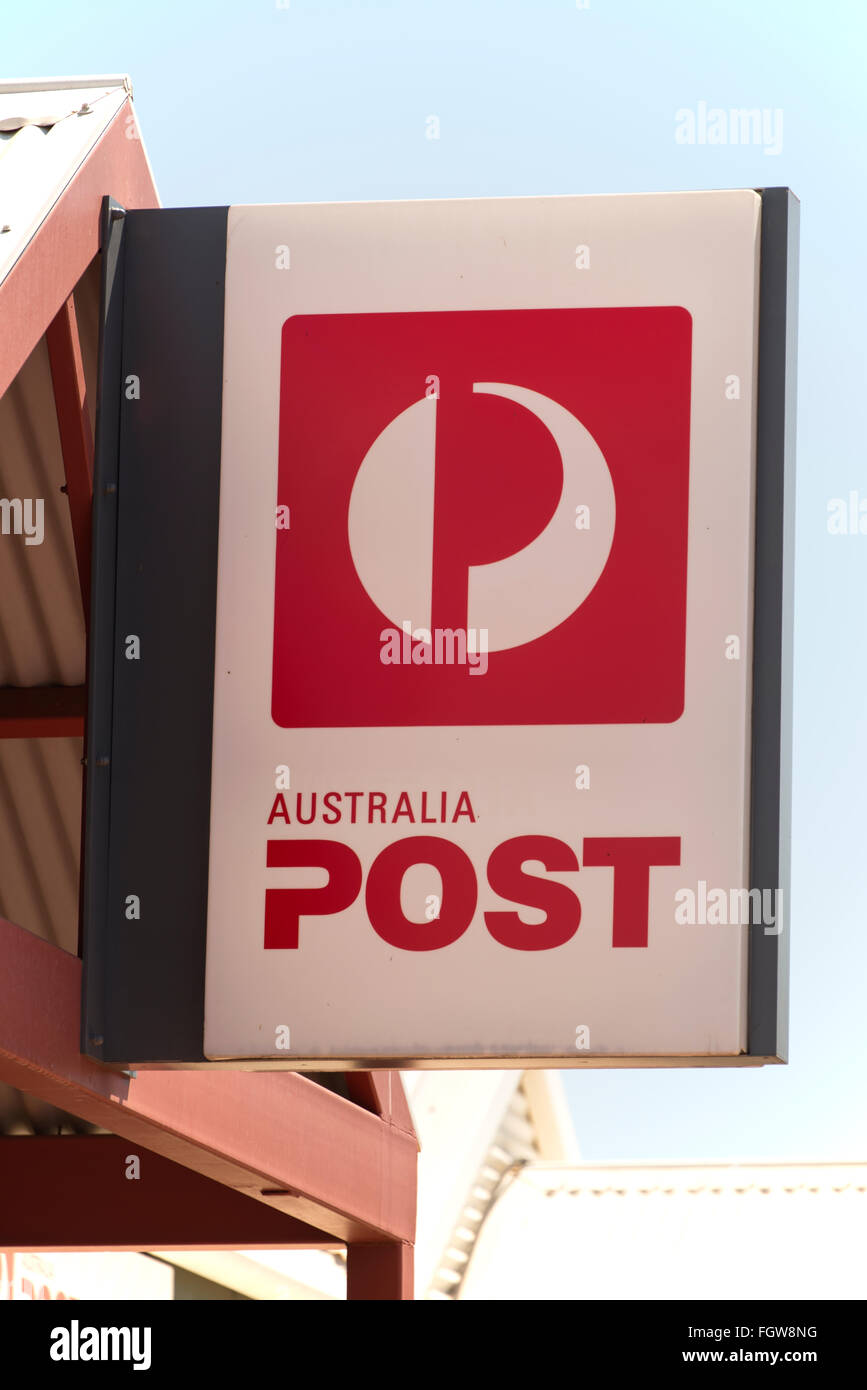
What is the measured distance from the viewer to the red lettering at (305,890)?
589cm

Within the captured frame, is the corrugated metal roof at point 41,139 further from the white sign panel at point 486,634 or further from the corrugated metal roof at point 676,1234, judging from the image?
the corrugated metal roof at point 676,1234

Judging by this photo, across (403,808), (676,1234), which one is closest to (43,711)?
(403,808)

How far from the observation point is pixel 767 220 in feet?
20.3

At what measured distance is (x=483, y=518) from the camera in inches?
241

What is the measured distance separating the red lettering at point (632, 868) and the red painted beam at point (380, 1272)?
11.0ft

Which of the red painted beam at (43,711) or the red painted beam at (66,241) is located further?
the red painted beam at (43,711)

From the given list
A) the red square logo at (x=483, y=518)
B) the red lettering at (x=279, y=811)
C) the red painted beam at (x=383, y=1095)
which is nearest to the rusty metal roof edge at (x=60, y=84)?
the red square logo at (x=483, y=518)

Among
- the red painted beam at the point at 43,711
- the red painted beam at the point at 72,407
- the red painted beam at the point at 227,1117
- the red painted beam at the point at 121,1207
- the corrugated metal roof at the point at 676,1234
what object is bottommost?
the corrugated metal roof at the point at 676,1234

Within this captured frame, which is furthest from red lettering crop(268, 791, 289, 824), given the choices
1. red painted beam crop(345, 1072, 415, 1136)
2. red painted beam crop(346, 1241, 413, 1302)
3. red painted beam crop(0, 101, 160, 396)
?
red painted beam crop(346, 1241, 413, 1302)

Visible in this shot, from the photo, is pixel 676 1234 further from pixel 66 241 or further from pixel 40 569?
pixel 66 241

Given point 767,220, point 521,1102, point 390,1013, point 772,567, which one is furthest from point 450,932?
point 521,1102

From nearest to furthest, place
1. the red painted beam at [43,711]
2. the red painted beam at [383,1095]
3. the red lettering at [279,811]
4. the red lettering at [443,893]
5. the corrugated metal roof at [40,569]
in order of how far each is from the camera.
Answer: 1. the red lettering at [443,893]
2. the red lettering at [279,811]
3. the corrugated metal roof at [40,569]
4. the red painted beam at [383,1095]
5. the red painted beam at [43,711]

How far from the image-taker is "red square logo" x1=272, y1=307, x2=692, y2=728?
594 centimetres

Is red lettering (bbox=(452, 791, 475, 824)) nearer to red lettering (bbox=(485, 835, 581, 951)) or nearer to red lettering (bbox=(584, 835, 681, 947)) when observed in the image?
red lettering (bbox=(485, 835, 581, 951))
